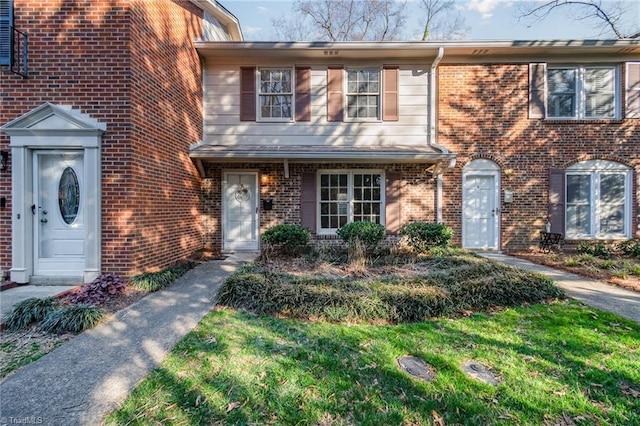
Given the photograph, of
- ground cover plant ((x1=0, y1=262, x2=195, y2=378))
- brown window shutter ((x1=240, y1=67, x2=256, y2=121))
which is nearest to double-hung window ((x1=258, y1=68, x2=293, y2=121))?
brown window shutter ((x1=240, y1=67, x2=256, y2=121))

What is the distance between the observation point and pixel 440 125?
7906 mm

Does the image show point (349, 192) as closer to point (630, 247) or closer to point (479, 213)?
point (479, 213)

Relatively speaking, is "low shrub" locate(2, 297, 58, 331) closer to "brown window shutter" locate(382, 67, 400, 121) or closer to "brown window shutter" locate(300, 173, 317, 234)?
"brown window shutter" locate(300, 173, 317, 234)

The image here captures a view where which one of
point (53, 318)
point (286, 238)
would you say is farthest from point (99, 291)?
point (286, 238)

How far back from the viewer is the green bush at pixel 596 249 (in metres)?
7.05

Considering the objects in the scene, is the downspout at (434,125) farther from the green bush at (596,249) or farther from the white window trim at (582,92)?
the green bush at (596,249)

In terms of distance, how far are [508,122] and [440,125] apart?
70.6 inches

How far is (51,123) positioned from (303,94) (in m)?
5.24

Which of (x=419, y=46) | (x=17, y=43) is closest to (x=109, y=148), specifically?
(x=17, y=43)

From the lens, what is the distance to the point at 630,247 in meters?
7.38

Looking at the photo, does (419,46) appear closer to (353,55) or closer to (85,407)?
(353,55)

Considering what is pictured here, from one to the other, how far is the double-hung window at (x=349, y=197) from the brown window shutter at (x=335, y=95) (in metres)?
1.56

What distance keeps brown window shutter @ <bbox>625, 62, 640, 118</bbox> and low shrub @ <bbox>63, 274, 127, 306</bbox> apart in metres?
12.1

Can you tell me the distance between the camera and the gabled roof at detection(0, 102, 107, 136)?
479 cm
